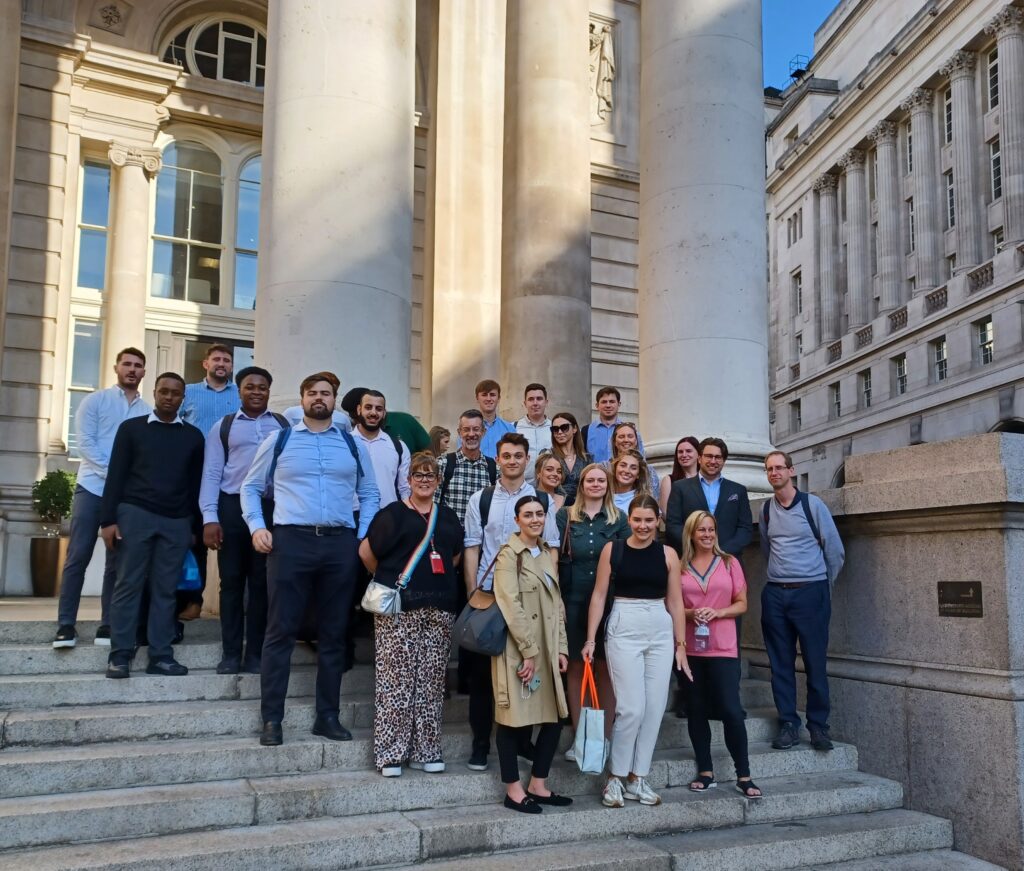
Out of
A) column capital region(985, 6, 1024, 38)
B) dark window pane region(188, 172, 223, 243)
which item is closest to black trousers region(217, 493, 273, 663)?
dark window pane region(188, 172, 223, 243)

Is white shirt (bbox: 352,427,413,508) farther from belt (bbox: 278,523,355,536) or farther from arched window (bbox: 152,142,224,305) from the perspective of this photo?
arched window (bbox: 152,142,224,305)

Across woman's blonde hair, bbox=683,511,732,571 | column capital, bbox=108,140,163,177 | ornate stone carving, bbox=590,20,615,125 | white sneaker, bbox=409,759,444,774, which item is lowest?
white sneaker, bbox=409,759,444,774

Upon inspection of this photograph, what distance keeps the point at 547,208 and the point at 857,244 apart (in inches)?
1846

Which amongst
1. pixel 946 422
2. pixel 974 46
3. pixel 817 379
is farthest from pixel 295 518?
pixel 817 379

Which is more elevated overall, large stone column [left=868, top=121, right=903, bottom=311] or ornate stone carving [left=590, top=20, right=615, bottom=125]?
large stone column [left=868, top=121, right=903, bottom=311]

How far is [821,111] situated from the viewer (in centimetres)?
6053

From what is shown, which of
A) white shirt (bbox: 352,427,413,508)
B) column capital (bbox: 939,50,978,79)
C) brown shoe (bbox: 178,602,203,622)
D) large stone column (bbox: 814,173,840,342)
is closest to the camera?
white shirt (bbox: 352,427,413,508)

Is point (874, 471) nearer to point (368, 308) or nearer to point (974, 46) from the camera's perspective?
point (368, 308)

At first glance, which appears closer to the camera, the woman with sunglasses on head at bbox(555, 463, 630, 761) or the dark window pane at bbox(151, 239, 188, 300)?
the woman with sunglasses on head at bbox(555, 463, 630, 761)

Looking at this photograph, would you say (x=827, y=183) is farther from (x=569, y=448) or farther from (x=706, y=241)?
(x=569, y=448)

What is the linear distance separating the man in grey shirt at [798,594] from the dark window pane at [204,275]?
1109cm

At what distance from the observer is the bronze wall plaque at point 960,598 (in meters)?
6.64

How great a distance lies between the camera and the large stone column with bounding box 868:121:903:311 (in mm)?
51406

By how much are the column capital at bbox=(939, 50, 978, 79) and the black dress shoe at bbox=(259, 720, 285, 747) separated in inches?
1921
